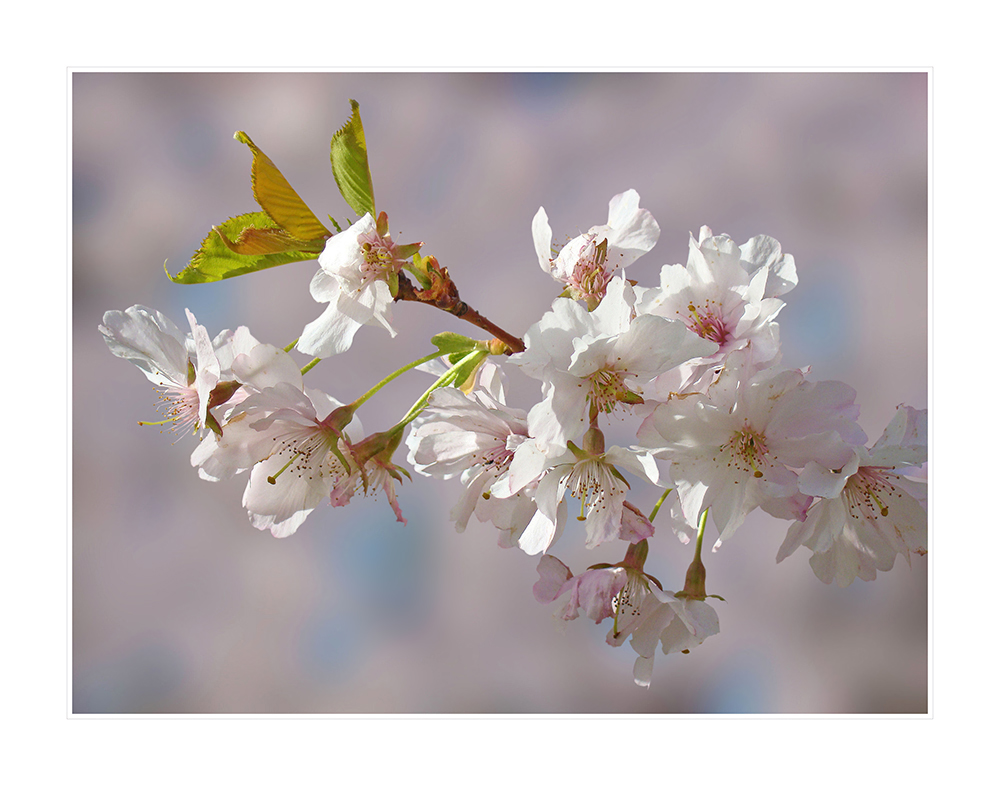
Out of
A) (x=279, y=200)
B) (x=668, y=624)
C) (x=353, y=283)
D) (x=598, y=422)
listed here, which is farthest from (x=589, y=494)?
(x=279, y=200)

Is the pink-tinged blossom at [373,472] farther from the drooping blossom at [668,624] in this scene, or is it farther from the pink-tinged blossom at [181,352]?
the drooping blossom at [668,624]

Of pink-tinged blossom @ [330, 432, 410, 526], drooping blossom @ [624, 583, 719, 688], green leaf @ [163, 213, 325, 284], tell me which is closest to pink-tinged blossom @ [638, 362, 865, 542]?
drooping blossom @ [624, 583, 719, 688]

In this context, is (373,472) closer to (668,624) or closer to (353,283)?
(353,283)
